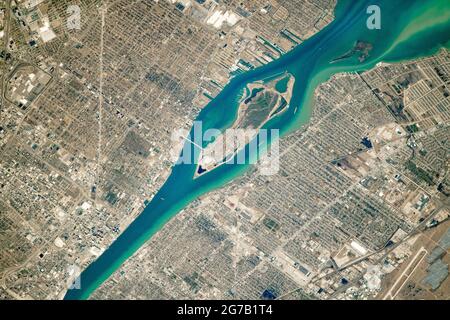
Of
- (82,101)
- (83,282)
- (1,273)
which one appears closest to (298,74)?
(82,101)

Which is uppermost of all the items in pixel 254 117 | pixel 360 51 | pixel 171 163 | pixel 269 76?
pixel 360 51

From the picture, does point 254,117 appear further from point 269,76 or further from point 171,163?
point 171,163

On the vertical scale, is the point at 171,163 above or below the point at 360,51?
below

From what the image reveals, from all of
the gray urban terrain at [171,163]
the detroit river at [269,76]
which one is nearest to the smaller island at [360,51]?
the detroit river at [269,76]

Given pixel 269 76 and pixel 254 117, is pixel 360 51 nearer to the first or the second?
pixel 269 76

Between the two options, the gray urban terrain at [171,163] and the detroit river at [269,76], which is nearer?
the gray urban terrain at [171,163]

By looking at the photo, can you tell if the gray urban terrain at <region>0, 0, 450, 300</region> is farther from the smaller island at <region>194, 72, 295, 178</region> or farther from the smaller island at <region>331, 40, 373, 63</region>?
the smaller island at <region>194, 72, 295, 178</region>

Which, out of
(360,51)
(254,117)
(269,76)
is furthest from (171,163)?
(360,51)

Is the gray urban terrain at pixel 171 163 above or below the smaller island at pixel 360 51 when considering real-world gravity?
below

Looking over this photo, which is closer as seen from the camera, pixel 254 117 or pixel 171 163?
pixel 171 163

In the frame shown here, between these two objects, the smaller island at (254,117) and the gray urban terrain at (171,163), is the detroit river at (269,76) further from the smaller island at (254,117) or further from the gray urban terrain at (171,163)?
the gray urban terrain at (171,163)
